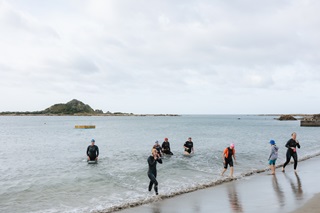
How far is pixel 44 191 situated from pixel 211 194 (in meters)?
8.48

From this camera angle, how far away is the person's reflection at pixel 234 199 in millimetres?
10222

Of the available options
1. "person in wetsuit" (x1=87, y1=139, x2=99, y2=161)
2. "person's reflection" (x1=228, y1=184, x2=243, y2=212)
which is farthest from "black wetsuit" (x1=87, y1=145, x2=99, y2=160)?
"person's reflection" (x1=228, y1=184, x2=243, y2=212)

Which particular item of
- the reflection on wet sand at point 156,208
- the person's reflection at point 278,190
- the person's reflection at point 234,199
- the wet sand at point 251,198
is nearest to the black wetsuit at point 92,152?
the wet sand at point 251,198

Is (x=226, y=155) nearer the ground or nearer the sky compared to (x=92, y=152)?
nearer the sky

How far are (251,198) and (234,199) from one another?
688 mm

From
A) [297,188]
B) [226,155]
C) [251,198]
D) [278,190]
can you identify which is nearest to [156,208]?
[251,198]

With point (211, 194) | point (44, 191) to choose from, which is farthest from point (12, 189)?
point (211, 194)

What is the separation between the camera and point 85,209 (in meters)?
11.6

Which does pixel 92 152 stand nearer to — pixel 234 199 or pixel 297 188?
pixel 234 199

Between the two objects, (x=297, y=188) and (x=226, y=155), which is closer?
(x=297, y=188)

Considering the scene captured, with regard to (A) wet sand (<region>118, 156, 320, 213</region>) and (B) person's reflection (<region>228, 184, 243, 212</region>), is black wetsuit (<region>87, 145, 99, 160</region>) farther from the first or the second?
(B) person's reflection (<region>228, 184, 243, 212</region>)

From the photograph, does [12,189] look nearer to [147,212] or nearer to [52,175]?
[52,175]

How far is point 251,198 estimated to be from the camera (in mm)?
11656

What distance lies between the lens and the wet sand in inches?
400
